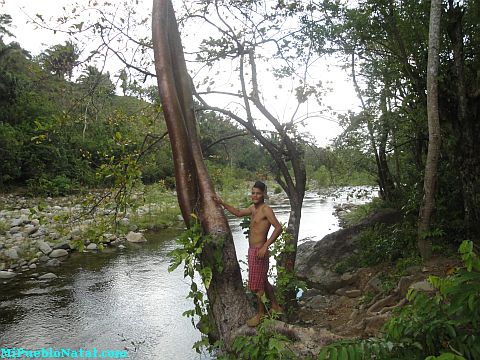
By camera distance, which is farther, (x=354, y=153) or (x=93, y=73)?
(x=354, y=153)

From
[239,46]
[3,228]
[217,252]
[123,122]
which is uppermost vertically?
[239,46]

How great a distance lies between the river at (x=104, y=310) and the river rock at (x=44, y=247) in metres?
0.72

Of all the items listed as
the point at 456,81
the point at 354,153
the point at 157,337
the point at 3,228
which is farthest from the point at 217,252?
the point at 3,228

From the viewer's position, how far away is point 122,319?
7.62 m

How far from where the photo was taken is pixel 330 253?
957 cm

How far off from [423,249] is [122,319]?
18.5 feet

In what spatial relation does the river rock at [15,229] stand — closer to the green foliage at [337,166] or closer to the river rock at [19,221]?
the river rock at [19,221]

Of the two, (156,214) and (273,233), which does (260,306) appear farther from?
(156,214)

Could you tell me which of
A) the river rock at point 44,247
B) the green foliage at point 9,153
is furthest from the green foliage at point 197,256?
the green foliage at point 9,153

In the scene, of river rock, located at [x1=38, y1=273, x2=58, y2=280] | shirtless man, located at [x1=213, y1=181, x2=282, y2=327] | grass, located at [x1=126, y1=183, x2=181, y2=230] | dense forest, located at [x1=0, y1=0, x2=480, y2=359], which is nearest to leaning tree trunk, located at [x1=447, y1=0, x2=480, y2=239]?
dense forest, located at [x1=0, y1=0, x2=480, y2=359]

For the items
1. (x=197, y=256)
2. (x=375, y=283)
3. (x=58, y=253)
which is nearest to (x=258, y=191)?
(x=197, y=256)

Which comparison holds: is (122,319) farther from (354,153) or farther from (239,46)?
(354,153)

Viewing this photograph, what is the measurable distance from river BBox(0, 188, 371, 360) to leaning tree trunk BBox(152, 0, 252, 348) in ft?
8.51

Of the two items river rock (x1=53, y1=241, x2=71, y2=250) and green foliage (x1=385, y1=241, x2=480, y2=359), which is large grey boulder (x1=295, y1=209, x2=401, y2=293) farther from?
river rock (x1=53, y1=241, x2=71, y2=250)
